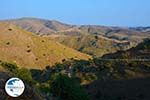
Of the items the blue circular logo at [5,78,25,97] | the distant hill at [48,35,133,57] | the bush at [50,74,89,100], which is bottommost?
the distant hill at [48,35,133,57]

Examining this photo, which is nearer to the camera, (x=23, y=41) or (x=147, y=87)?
(x=147, y=87)

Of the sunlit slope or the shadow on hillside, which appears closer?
the shadow on hillside

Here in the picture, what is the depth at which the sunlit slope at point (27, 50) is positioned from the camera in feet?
269

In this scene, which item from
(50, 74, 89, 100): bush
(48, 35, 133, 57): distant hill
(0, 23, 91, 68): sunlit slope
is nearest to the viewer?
(50, 74, 89, 100): bush

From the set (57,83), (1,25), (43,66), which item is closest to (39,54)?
(43,66)

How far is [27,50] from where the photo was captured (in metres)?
86.1

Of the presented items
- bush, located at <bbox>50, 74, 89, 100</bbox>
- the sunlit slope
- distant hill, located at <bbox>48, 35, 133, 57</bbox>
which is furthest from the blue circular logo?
distant hill, located at <bbox>48, 35, 133, 57</bbox>

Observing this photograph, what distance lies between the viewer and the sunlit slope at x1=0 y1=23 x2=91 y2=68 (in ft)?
269

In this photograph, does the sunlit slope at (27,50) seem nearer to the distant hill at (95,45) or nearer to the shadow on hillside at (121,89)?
the shadow on hillside at (121,89)

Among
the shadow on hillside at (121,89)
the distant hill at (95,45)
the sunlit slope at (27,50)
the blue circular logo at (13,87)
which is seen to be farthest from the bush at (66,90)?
the distant hill at (95,45)

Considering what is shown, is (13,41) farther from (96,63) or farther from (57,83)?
(57,83)

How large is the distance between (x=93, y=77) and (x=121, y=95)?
25.8 ft

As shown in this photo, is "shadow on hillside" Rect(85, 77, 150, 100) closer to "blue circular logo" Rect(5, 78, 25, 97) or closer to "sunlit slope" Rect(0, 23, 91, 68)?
"sunlit slope" Rect(0, 23, 91, 68)

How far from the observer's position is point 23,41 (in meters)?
89.6
